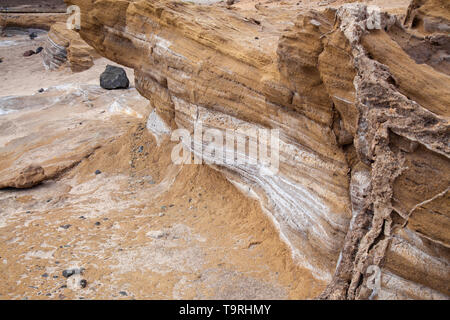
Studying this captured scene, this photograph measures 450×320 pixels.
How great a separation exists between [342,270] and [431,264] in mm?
704

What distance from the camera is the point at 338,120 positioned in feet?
12.1

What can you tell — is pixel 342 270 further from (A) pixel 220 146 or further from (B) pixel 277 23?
(B) pixel 277 23

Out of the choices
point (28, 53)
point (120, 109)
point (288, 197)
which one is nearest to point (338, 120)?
point (288, 197)

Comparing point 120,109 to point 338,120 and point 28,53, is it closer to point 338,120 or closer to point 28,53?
point 338,120

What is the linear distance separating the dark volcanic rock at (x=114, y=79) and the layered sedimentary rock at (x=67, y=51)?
3.78 meters

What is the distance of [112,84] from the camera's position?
9.91 metres

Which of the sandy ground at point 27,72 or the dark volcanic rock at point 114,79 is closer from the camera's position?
the dark volcanic rock at point 114,79

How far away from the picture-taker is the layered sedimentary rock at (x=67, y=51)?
522 inches

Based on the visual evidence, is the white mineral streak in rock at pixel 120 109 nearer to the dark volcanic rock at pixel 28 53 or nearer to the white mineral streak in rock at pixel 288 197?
the white mineral streak in rock at pixel 288 197

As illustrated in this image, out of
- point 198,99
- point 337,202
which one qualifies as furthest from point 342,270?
point 198,99

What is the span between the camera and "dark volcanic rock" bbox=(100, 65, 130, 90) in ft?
32.3

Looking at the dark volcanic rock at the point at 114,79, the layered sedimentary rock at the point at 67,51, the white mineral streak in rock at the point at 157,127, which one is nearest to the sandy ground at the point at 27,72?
the layered sedimentary rock at the point at 67,51

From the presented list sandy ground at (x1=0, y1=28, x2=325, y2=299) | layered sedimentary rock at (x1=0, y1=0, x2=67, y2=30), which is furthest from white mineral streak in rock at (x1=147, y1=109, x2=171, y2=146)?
layered sedimentary rock at (x1=0, y1=0, x2=67, y2=30)

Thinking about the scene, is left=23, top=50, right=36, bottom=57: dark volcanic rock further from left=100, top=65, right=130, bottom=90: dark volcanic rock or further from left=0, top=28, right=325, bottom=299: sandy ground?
left=0, top=28, right=325, bottom=299: sandy ground
